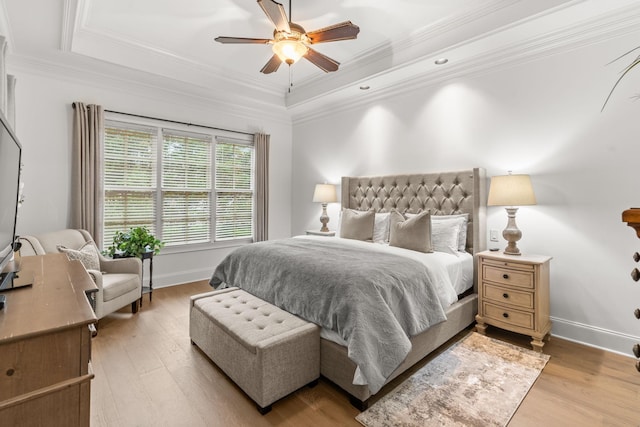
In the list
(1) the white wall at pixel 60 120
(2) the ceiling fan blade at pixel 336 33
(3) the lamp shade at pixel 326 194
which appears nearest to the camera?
(2) the ceiling fan blade at pixel 336 33

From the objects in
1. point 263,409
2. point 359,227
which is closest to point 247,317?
point 263,409

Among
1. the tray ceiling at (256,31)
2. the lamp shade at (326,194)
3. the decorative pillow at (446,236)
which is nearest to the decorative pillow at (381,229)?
the decorative pillow at (446,236)

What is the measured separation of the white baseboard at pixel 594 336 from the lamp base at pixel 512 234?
2.62ft

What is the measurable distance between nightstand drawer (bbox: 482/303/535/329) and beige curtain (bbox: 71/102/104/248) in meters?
4.51

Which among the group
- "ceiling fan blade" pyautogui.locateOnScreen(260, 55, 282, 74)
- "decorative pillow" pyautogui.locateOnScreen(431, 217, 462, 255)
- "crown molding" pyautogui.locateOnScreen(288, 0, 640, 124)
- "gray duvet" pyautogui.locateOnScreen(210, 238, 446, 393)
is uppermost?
"crown molding" pyautogui.locateOnScreen(288, 0, 640, 124)

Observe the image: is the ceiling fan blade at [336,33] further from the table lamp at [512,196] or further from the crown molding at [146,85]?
the crown molding at [146,85]

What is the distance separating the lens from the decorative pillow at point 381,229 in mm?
3828

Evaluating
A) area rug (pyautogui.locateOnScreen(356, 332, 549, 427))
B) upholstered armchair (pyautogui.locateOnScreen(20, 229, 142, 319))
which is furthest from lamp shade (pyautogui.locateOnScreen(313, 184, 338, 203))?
area rug (pyautogui.locateOnScreen(356, 332, 549, 427))

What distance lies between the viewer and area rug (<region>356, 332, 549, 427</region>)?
181 centimetres

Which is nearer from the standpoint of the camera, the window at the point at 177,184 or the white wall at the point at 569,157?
the white wall at the point at 569,157

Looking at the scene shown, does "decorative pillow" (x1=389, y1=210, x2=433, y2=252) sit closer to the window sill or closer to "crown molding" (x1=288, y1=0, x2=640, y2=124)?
"crown molding" (x1=288, y1=0, x2=640, y2=124)

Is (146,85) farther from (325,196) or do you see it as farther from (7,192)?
(7,192)

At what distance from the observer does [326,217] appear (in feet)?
16.2

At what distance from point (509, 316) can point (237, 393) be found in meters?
2.41
